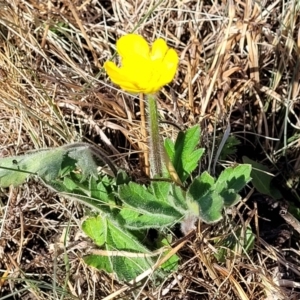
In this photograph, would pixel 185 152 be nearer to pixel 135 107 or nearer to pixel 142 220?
pixel 142 220

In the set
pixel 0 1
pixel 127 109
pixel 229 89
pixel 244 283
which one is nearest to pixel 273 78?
pixel 229 89

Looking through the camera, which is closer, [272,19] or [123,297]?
[123,297]

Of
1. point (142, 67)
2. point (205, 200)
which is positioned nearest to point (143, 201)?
point (205, 200)

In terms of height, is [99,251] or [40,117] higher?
[40,117]

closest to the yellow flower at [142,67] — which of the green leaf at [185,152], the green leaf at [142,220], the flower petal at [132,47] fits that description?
the flower petal at [132,47]

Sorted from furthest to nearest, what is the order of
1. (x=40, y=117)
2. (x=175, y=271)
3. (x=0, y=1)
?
(x=0, y=1), (x=40, y=117), (x=175, y=271)

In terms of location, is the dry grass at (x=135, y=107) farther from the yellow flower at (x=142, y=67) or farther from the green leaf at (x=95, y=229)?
the yellow flower at (x=142, y=67)

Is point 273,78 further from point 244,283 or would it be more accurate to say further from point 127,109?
point 244,283
